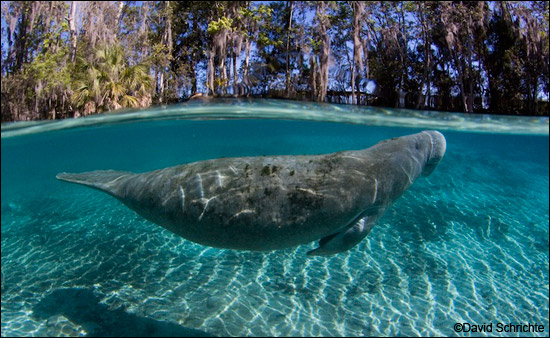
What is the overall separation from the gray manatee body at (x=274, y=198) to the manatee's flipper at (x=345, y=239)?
0.4 inches

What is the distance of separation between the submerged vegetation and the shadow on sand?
465cm

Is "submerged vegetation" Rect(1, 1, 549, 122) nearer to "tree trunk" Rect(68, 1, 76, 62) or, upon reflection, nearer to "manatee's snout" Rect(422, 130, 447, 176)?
"tree trunk" Rect(68, 1, 76, 62)

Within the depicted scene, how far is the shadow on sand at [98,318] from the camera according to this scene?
437 cm

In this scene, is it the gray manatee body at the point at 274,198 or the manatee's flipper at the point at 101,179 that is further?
the manatee's flipper at the point at 101,179

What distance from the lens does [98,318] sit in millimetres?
4641

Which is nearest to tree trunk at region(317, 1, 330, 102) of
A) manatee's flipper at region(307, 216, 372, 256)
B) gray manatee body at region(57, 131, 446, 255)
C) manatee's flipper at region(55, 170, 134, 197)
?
gray manatee body at region(57, 131, 446, 255)

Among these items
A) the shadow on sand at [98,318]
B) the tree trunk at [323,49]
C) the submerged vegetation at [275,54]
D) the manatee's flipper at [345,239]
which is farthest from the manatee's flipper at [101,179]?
the tree trunk at [323,49]

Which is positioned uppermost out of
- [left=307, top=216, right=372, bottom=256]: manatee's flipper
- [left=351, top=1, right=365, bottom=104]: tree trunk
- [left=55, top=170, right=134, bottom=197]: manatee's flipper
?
[left=351, top=1, right=365, bottom=104]: tree trunk

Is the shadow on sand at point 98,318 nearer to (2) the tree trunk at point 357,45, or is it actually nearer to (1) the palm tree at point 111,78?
(1) the palm tree at point 111,78

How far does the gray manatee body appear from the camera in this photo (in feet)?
11.1

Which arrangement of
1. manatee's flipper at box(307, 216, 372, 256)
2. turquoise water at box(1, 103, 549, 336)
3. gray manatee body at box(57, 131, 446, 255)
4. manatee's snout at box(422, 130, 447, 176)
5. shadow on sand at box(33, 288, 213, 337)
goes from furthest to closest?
turquoise water at box(1, 103, 549, 336) → manatee's snout at box(422, 130, 447, 176) → shadow on sand at box(33, 288, 213, 337) → manatee's flipper at box(307, 216, 372, 256) → gray manatee body at box(57, 131, 446, 255)

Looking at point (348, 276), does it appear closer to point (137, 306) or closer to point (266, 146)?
point (137, 306)

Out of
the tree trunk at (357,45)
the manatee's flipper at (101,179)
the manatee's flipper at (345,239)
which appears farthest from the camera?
the tree trunk at (357,45)

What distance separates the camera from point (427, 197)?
10344mm
